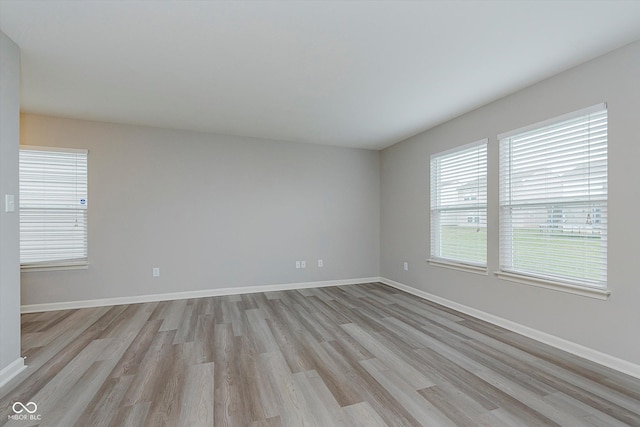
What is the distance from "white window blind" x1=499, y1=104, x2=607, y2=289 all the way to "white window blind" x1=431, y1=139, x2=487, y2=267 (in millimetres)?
303

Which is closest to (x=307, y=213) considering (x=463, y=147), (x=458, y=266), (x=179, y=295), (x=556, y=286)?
(x=179, y=295)

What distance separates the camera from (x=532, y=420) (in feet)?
5.65

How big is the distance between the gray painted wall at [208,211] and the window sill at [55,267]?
6 cm

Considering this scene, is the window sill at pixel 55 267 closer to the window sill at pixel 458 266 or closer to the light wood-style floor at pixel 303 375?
the light wood-style floor at pixel 303 375

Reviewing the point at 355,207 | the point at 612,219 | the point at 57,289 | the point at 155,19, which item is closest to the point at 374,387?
the point at 612,219

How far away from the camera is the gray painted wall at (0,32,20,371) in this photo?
7.02 feet

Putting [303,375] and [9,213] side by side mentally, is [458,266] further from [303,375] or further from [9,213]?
[9,213]

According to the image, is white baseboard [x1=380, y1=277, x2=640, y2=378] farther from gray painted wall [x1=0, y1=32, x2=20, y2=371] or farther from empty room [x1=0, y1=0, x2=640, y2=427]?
gray painted wall [x1=0, y1=32, x2=20, y2=371]

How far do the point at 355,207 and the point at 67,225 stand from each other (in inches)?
173

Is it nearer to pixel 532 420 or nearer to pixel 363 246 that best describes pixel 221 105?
pixel 363 246

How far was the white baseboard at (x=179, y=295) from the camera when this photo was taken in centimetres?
384

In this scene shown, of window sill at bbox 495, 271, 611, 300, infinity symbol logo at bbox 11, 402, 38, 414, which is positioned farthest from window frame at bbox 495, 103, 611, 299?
infinity symbol logo at bbox 11, 402, 38, 414

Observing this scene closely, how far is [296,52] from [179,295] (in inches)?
149

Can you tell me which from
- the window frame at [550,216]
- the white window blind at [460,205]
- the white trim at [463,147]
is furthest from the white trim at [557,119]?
the white window blind at [460,205]
